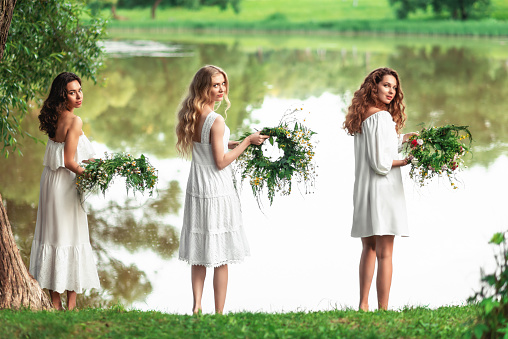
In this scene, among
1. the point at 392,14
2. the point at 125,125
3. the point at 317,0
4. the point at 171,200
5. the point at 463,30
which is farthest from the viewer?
the point at 317,0

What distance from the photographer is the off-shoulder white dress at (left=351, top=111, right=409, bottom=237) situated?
5637mm

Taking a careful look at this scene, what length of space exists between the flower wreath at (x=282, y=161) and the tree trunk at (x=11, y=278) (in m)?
1.91

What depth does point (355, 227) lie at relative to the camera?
5.83 meters

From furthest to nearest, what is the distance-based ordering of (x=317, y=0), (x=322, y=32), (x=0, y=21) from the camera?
1. (x=317, y=0)
2. (x=322, y=32)
3. (x=0, y=21)

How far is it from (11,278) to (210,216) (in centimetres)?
162

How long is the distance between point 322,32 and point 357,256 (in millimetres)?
52609

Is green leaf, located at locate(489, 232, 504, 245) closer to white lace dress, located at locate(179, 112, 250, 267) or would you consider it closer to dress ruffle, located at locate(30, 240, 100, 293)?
white lace dress, located at locate(179, 112, 250, 267)

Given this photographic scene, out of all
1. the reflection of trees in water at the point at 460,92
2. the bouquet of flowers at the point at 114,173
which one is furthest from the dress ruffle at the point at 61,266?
the reflection of trees in water at the point at 460,92

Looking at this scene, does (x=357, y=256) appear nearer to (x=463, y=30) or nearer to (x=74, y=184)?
(x=74, y=184)

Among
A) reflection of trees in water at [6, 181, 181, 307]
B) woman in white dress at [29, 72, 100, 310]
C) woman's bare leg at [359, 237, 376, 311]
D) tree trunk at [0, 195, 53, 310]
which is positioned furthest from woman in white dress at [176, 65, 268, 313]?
reflection of trees in water at [6, 181, 181, 307]

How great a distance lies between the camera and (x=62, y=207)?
19.2ft

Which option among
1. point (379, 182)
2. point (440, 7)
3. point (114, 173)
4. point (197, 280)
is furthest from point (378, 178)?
point (440, 7)

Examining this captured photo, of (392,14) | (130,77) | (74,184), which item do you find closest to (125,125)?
(130,77)

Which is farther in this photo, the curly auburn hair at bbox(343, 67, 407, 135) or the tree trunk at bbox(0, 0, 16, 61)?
the curly auburn hair at bbox(343, 67, 407, 135)
